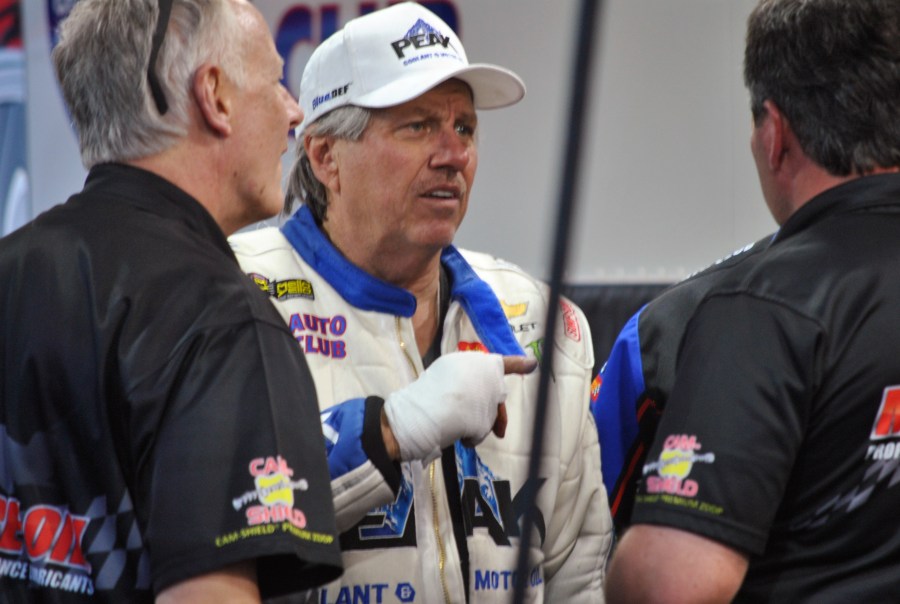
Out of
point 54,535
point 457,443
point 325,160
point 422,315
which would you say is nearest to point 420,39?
point 325,160

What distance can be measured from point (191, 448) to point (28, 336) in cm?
19

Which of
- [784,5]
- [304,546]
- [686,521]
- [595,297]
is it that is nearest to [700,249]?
[595,297]

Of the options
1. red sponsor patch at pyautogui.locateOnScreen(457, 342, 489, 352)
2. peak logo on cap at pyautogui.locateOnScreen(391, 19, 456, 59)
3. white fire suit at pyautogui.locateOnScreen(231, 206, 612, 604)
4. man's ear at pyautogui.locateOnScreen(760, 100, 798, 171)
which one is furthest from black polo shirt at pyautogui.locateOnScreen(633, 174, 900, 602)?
peak logo on cap at pyautogui.locateOnScreen(391, 19, 456, 59)

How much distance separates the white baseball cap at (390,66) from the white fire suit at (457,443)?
0.19 meters

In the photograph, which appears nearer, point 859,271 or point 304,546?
point 304,546

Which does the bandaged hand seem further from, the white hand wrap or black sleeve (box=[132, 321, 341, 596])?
black sleeve (box=[132, 321, 341, 596])

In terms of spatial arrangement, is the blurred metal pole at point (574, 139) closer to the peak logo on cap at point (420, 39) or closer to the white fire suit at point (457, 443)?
the white fire suit at point (457, 443)

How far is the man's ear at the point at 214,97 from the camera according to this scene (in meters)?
1.15

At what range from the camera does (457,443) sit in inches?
60.9

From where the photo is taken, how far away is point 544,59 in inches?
119

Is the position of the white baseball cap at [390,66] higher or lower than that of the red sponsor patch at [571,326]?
higher

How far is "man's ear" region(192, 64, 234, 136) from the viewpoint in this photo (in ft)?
3.78

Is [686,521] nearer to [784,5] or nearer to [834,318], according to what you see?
[834,318]

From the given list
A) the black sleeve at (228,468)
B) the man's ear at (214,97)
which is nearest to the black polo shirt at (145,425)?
the black sleeve at (228,468)
